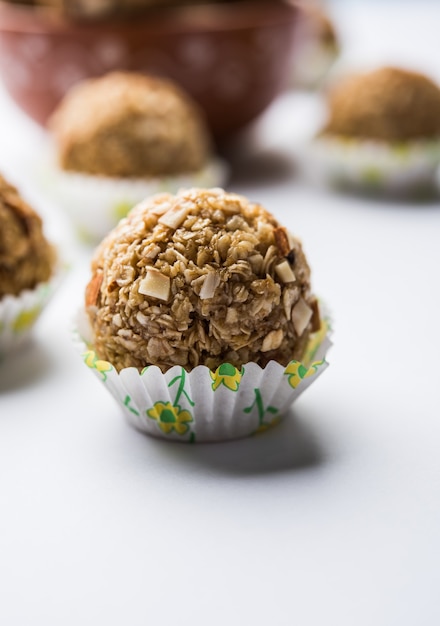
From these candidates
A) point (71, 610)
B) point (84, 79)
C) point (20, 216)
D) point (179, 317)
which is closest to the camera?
point (71, 610)

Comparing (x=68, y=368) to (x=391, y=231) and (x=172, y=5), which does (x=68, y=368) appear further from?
(x=172, y=5)

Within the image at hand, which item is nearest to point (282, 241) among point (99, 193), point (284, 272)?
point (284, 272)

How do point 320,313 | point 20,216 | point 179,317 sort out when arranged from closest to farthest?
point 179,317, point 320,313, point 20,216

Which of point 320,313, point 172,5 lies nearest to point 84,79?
point 172,5

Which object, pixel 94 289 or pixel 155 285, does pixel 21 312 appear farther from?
pixel 155 285

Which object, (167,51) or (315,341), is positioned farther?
(167,51)

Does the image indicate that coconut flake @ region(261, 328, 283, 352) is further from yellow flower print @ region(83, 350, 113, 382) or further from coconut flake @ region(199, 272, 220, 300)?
yellow flower print @ region(83, 350, 113, 382)
